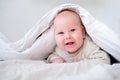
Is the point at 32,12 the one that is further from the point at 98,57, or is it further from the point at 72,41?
the point at 98,57

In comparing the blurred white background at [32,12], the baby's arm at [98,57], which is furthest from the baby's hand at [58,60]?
the blurred white background at [32,12]

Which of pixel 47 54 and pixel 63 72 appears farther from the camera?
pixel 47 54

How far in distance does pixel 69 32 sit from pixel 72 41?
40 mm

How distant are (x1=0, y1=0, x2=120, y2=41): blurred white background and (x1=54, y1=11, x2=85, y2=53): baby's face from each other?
13.3 inches

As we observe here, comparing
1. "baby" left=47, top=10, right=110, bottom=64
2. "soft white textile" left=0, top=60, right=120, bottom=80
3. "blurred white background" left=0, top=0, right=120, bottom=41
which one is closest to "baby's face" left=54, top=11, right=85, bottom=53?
"baby" left=47, top=10, right=110, bottom=64

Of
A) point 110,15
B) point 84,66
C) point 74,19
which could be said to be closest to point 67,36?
point 74,19

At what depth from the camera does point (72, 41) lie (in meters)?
0.96

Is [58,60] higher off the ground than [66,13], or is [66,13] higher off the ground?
[66,13]

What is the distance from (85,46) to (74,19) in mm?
124

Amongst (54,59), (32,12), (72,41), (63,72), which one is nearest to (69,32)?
(72,41)

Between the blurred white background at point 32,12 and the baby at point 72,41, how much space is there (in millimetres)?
325

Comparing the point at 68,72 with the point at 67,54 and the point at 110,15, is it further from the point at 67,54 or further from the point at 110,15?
the point at 110,15

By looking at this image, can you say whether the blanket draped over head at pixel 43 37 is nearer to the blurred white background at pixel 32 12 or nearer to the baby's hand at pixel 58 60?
the baby's hand at pixel 58 60

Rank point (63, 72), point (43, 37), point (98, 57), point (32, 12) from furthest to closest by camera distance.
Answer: point (32, 12), point (43, 37), point (98, 57), point (63, 72)
